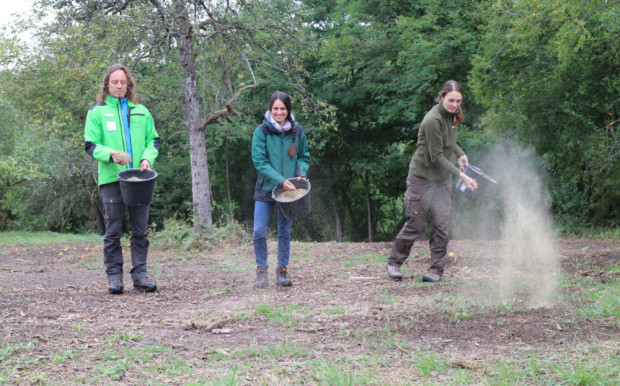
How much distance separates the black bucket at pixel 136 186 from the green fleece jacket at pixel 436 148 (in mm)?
2687

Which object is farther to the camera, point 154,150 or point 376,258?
point 376,258

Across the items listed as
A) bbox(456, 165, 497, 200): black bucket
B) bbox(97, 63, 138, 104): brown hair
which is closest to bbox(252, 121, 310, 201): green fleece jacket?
bbox(97, 63, 138, 104): brown hair

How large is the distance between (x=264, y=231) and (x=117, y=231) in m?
1.45

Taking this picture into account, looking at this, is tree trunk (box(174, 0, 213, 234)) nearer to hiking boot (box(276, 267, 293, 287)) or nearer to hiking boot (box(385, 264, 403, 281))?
hiking boot (box(276, 267, 293, 287))

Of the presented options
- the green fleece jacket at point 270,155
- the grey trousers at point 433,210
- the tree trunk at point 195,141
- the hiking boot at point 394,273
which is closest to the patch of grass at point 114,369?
the green fleece jacket at point 270,155

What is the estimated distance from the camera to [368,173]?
26.5 metres

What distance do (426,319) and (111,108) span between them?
356 centimetres

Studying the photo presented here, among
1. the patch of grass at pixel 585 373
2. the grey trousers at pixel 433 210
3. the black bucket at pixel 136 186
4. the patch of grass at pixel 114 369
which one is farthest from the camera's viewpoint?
the grey trousers at pixel 433 210

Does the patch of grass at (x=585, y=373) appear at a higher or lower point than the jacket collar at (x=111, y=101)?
lower

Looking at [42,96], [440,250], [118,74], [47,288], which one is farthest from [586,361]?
[42,96]

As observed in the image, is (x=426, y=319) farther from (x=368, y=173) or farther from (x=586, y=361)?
(x=368, y=173)

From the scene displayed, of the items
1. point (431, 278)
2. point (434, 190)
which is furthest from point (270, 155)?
point (431, 278)

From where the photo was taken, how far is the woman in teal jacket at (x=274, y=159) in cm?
570

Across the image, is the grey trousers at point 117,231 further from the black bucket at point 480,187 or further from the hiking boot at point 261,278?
the black bucket at point 480,187
